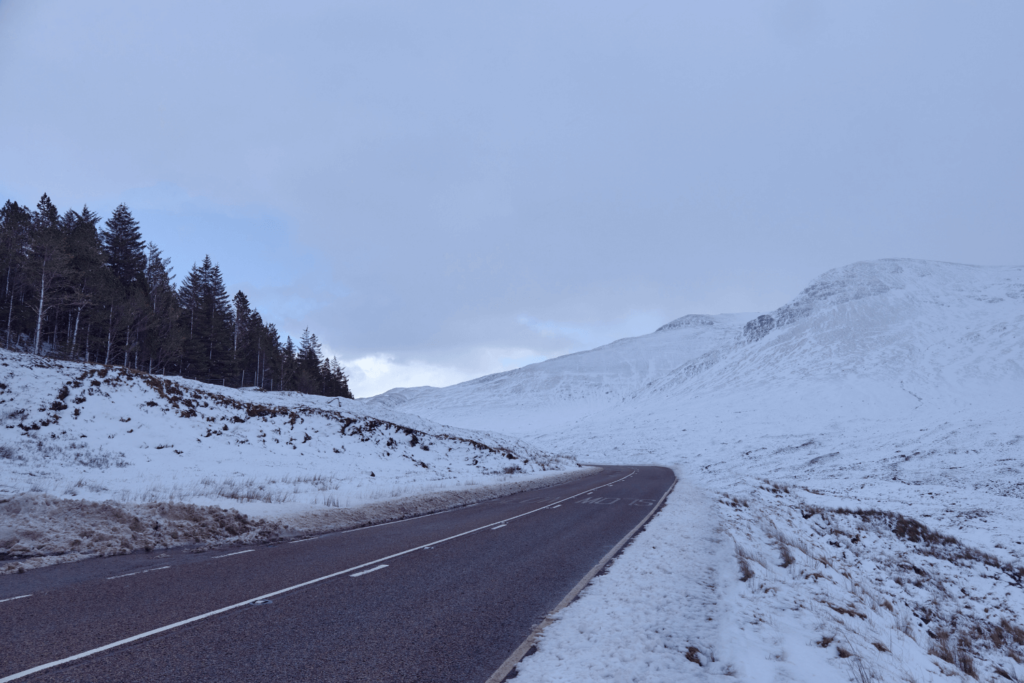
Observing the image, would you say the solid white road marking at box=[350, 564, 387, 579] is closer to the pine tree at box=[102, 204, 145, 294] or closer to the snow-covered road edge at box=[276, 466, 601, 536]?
the snow-covered road edge at box=[276, 466, 601, 536]

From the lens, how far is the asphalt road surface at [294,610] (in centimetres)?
518

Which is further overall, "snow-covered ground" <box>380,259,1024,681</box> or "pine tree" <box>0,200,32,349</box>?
"pine tree" <box>0,200,32,349</box>

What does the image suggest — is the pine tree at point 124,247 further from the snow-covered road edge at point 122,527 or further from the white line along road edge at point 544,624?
the white line along road edge at point 544,624

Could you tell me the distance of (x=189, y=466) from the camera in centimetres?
2350

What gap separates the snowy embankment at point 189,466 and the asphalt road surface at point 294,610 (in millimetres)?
1838

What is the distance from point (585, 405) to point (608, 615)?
179m

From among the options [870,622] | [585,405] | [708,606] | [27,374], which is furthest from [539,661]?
[585,405]

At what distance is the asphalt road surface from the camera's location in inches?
204

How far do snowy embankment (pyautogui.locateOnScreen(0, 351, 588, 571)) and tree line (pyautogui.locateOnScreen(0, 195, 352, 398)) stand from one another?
13249 millimetres

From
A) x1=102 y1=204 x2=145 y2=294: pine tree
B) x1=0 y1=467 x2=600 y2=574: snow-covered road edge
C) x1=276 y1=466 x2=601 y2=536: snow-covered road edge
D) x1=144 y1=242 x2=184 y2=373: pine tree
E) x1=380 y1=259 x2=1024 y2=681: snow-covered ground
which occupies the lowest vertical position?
x1=380 y1=259 x2=1024 y2=681: snow-covered ground

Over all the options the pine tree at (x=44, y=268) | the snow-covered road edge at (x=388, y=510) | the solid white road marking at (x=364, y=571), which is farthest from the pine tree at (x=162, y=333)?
the solid white road marking at (x=364, y=571)

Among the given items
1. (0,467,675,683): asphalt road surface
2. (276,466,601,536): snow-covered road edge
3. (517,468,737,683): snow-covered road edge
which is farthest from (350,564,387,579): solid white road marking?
A: (276,466,601,536): snow-covered road edge

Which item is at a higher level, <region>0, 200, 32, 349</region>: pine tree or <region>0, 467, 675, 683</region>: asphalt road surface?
<region>0, 200, 32, 349</region>: pine tree

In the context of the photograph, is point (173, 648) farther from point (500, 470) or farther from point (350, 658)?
point (500, 470)
